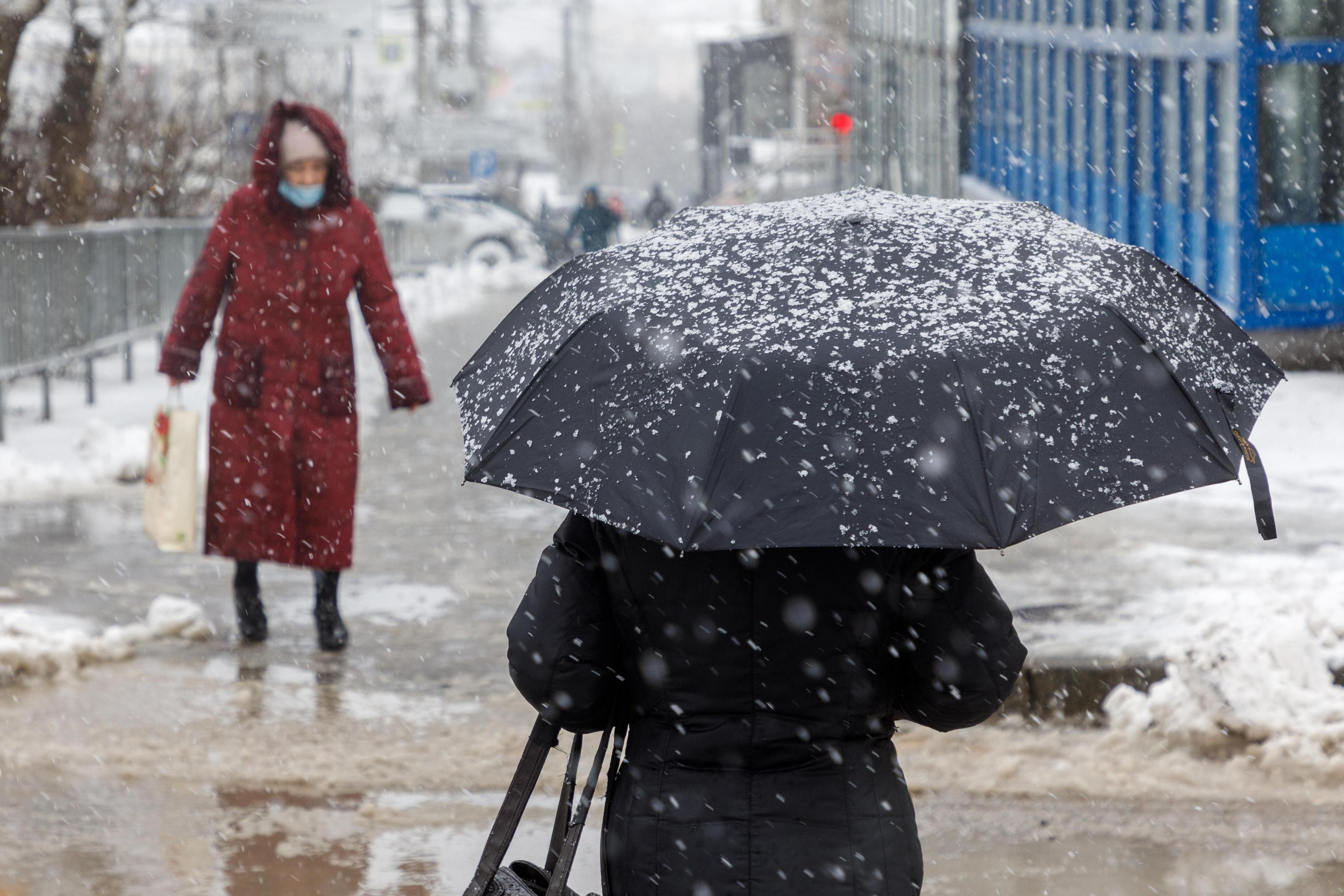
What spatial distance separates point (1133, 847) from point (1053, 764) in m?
0.60

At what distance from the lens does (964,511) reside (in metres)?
2.27

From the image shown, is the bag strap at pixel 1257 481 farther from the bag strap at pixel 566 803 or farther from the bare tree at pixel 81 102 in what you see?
the bare tree at pixel 81 102

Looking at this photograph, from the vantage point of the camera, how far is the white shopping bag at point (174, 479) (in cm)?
631

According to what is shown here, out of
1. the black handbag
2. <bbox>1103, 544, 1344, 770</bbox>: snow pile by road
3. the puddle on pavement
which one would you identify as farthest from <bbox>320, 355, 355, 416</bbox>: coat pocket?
the black handbag

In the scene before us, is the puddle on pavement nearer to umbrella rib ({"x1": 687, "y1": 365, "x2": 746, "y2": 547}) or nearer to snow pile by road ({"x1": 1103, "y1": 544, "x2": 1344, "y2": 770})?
snow pile by road ({"x1": 1103, "y1": 544, "x2": 1344, "y2": 770})

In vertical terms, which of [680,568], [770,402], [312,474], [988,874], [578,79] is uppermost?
[578,79]

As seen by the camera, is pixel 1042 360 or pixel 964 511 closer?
pixel 964 511

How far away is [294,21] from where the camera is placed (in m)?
25.4

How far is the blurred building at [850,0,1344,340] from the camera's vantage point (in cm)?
1227

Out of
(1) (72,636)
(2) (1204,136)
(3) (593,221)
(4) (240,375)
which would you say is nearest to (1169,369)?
(4) (240,375)

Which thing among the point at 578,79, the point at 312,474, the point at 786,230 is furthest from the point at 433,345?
the point at 578,79

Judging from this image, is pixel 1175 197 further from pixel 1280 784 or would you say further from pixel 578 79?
pixel 578 79

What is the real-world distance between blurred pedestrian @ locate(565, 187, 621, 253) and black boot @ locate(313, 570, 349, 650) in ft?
57.9

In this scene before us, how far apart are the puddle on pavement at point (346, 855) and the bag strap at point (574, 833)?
1.80m
